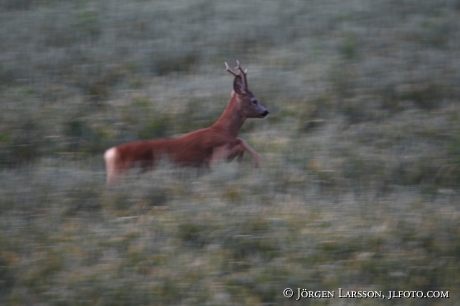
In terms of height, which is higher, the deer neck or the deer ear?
the deer ear

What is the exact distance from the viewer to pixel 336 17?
11273mm

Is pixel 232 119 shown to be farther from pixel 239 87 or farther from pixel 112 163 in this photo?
pixel 112 163

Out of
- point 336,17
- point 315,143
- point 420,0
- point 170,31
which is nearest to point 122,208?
point 315,143

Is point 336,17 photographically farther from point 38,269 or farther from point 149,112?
point 38,269

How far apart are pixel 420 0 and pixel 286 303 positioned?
8078mm

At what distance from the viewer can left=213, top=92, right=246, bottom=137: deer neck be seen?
7.73 metres

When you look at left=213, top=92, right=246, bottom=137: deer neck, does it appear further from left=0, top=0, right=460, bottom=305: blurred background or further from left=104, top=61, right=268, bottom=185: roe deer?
left=0, top=0, right=460, bottom=305: blurred background

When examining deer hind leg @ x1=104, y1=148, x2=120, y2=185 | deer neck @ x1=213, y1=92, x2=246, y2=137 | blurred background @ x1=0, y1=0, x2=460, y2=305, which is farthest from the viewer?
deer neck @ x1=213, y1=92, x2=246, y2=137

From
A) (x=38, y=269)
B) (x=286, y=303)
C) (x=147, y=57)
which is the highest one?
(x=147, y=57)

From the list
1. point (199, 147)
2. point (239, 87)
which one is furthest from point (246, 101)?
point (199, 147)

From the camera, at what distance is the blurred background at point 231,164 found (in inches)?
206

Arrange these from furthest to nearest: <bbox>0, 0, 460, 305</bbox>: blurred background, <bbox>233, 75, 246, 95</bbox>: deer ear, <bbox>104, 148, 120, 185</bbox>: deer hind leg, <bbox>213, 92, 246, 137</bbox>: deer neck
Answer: <bbox>233, 75, 246, 95</bbox>: deer ear < <bbox>213, 92, 246, 137</bbox>: deer neck < <bbox>104, 148, 120, 185</bbox>: deer hind leg < <bbox>0, 0, 460, 305</bbox>: blurred background

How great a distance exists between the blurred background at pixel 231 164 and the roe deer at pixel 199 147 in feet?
0.81

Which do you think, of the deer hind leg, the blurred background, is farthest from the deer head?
the deer hind leg
